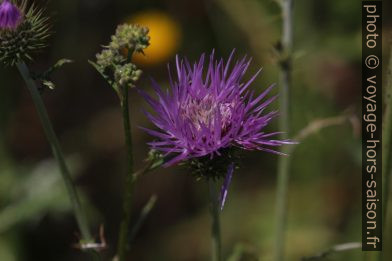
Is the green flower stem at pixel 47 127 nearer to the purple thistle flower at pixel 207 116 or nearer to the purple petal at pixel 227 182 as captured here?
the purple thistle flower at pixel 207 116

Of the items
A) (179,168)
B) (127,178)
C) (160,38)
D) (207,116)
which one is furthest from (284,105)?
(160,38)

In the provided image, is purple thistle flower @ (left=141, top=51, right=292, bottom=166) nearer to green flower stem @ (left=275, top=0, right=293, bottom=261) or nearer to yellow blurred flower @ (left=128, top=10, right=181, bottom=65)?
green flower stem @ (left=275, top=0, right=293, bottom=261)

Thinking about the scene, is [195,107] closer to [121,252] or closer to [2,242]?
[121,252]

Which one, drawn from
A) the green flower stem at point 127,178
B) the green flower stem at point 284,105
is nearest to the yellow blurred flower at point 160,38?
the green flower stem at point 284,105

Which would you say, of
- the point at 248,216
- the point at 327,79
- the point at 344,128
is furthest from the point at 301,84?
the point at 248,216

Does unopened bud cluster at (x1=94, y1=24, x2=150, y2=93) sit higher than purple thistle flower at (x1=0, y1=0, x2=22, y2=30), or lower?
lower

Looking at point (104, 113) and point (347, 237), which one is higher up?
point (104, 113)

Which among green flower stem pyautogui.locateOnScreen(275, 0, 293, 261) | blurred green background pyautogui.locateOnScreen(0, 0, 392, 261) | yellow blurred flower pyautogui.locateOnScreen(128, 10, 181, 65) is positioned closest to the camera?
green flower stem pyautogui.locateOnScreen(275, 0, 293, 261)

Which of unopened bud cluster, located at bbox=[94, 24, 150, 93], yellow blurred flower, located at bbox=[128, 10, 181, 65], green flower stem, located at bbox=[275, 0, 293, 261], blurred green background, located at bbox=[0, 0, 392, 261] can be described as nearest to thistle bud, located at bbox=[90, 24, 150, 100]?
unopened bud cluster, located at bbox=[94, 24, 150, 93]
